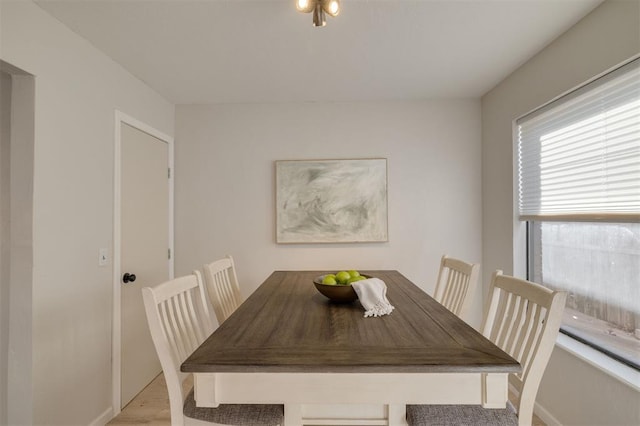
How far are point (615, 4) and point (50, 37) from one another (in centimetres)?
294

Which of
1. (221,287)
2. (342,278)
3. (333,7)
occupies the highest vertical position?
(333,7)

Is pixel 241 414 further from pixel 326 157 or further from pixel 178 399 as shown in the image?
pixel 326 157

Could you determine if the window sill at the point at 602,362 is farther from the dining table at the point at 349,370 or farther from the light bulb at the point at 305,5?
the light bulb at the point at 305,5

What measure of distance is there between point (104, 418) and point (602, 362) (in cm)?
297

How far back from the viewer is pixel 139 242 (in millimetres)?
2459

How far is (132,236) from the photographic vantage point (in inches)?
93.4

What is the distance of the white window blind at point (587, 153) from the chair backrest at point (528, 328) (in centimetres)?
71

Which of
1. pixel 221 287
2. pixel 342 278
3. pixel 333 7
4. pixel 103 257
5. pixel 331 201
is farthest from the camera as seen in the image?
pixel 331 201

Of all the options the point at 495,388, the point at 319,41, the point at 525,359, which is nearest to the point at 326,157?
the point at 319,41

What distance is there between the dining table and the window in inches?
42.2

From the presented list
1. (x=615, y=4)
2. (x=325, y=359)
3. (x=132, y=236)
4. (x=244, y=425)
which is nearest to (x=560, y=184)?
(x=615, y=4)

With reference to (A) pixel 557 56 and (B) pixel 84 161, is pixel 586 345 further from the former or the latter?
(B) pixel 84 161

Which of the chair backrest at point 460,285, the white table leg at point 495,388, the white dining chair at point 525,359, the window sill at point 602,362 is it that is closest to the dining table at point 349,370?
the white table leg at point 495,388

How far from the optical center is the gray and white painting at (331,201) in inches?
116
